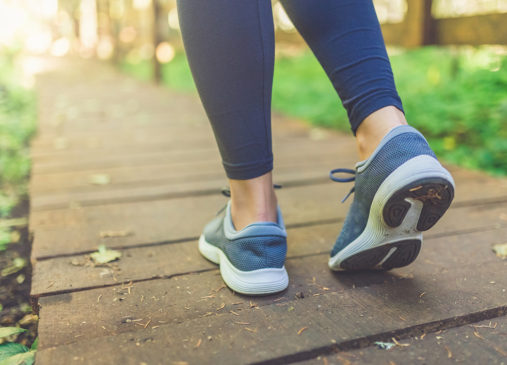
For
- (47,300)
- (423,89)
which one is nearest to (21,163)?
(47,300)

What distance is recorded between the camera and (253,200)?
105 cm

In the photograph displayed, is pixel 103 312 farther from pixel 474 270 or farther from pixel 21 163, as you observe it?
pixel 21 163

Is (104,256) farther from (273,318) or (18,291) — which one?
(273,318)

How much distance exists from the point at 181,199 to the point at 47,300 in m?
0.73

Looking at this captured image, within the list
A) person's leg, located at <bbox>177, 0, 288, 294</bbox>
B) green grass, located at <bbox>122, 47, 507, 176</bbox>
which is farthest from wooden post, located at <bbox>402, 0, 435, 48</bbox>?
person's leg, located at <bbox>177, 0, 288, 294</bbox>

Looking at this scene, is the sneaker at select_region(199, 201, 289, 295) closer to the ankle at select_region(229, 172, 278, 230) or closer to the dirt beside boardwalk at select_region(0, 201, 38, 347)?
the ankle at select_region(229, 172, 278, 230)

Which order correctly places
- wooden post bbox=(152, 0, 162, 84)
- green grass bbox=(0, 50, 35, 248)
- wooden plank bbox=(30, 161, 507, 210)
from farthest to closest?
wooden post bbox=(152, 0, 162, 84) < green grass bbox=(0, 50, 35, 248) < wooden plank bbox=(30, 161, 507, 210)

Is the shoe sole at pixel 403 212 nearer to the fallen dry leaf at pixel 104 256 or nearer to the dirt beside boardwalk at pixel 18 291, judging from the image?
the fallen dry leaf at pixel 104 256

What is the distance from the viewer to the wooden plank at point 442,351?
0.80 m

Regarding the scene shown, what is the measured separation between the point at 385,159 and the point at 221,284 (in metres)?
0.42

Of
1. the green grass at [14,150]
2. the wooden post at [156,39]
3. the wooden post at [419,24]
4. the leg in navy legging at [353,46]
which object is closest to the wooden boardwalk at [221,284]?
the green grass at [14,150]

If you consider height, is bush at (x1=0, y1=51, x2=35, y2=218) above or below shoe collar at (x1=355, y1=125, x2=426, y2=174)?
below

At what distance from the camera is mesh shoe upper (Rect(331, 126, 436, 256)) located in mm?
900

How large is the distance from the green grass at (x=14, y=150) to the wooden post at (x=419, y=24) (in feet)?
6.85
